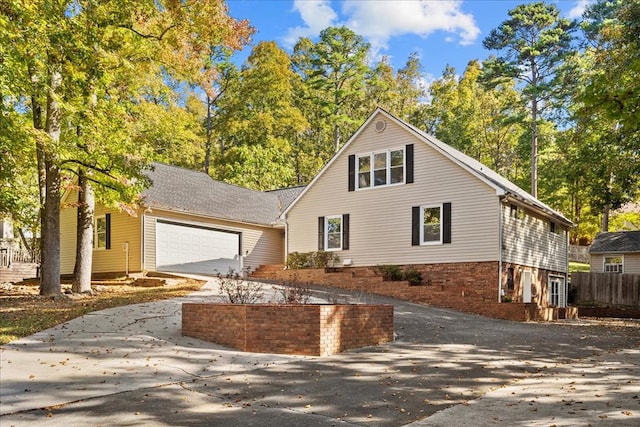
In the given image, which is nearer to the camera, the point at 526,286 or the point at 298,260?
the point at 526,286

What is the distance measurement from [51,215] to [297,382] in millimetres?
10666

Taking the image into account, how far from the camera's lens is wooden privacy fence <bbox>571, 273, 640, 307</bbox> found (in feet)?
92.0

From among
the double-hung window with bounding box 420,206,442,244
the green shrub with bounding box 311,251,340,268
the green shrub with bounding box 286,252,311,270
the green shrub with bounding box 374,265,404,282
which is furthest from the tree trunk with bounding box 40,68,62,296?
the double-hung window with bounding box 420,206,442,244

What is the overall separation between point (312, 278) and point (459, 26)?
25656 mm

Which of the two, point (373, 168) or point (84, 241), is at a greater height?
point (373, 168)

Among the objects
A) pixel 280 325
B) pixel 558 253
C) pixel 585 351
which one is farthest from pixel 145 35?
pixel 558 253

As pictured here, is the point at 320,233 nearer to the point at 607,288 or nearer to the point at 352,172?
the point at 352,172

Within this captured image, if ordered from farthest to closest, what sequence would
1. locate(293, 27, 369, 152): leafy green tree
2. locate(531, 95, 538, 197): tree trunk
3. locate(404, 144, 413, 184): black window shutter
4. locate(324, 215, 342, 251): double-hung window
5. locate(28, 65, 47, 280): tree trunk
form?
locate(293, 27, 369, 152): leafy green tree < locate(531, 95, 538, 197): tree trunk < locate(324, 215, 342, 251): double-hung window < locate(404, 144, 413, 184): black window shutter < locate(28, 65, 47, 280): tree trunk

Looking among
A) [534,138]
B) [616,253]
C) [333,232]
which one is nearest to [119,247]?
[333,232]

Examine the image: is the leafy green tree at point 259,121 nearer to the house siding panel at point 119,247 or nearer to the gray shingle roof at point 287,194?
the gray shingle roof at point 287,194

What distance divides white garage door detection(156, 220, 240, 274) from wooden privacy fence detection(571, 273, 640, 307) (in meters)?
17.6

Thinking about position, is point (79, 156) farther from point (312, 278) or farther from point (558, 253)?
point (558, 253)

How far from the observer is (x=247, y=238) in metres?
29.0

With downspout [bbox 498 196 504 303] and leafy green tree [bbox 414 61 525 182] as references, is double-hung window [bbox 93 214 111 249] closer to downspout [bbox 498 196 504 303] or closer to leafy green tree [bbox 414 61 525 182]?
downspout [bbox 498 196 504 303]
